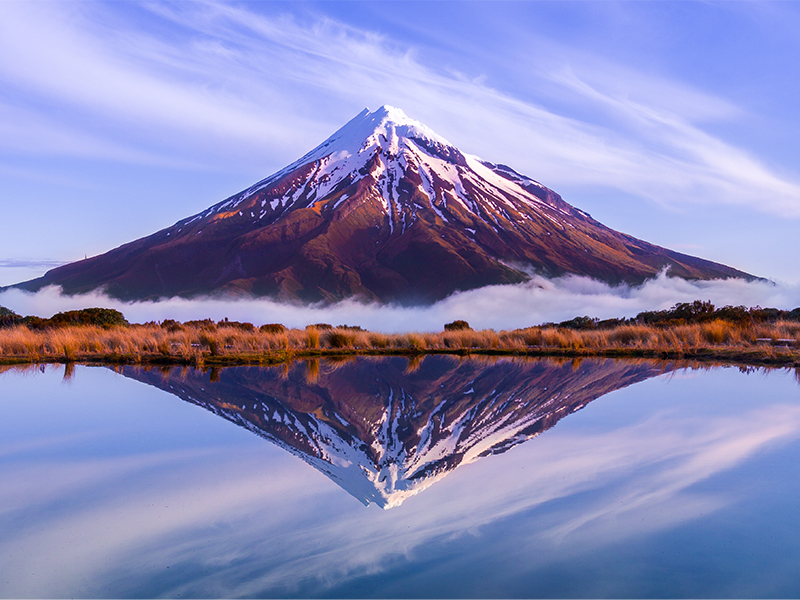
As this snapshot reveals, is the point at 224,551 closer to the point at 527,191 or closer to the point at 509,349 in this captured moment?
the point at 509,349

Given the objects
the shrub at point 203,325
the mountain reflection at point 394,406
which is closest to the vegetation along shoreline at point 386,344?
the mountain reflection at point 394,406

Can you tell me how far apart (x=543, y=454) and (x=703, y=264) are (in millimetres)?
130473

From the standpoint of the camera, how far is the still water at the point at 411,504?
2930 mm

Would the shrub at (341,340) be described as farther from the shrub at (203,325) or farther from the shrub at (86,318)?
the shrub at (86,318)

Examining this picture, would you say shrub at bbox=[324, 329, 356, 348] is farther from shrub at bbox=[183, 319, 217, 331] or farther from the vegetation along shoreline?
shrub at bbox=[183, 319, 217, 331]

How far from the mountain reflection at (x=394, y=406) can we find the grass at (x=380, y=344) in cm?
190

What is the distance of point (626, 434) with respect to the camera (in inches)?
234

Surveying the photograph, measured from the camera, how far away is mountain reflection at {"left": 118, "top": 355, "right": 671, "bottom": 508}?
5.01 m

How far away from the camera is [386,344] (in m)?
18.8

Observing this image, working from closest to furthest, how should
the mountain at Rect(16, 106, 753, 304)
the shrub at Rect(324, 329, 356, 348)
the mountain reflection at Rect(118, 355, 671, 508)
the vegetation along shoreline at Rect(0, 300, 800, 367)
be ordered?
the mountain reflection at Rect(118, 355, 671, 508) < the vegetation along shoreline at Rect(0, 300, 800, 367) < the shrub at Rect(324, 329, 356, 348) < the mountain at Rect(16, 106, 753, 304)

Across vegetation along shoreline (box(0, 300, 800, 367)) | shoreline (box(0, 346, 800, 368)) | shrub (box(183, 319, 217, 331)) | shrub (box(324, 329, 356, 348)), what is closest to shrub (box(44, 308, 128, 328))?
vegetation along shoreline (box(0, 300, 800, 367))

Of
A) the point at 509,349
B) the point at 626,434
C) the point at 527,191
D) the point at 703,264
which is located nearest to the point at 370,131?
the point at 527,191

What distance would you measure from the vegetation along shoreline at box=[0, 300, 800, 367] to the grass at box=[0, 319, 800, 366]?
0.07ft

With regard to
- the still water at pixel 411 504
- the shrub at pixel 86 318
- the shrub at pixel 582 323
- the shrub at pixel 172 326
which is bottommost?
the still water at pixel 411 504
